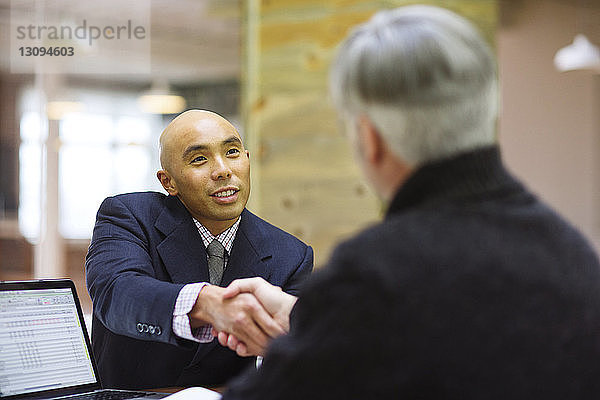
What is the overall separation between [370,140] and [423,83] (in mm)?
106

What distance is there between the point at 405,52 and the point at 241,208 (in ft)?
3.51

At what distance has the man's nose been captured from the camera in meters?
1.98

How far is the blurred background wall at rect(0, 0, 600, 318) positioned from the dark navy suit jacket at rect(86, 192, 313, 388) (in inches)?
62.0

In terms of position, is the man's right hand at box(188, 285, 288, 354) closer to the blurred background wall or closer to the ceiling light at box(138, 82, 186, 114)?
the blurred background wall

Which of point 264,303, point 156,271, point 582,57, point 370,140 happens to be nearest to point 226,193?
point 156,271

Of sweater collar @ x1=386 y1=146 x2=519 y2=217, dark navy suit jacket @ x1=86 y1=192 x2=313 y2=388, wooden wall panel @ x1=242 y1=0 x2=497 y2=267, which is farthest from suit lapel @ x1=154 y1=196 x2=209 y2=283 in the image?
wooden wall panel @ x1=242 y1=0 x2=497 y2=267

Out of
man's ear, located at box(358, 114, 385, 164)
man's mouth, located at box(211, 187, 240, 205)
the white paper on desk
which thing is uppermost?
man's ear, located at box(358, 114, 385, 164)

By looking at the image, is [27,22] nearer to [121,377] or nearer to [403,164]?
[121,377]

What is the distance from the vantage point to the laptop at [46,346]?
1.57 meters

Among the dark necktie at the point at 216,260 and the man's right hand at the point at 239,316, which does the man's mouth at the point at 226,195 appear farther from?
the man's right hand at the point at 239,316

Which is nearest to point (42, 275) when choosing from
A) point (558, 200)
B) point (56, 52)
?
point (56, 52)

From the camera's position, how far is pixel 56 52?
4762mm

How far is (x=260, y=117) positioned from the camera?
384 centimetres

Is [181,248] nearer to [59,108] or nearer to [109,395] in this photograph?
[109,395]
